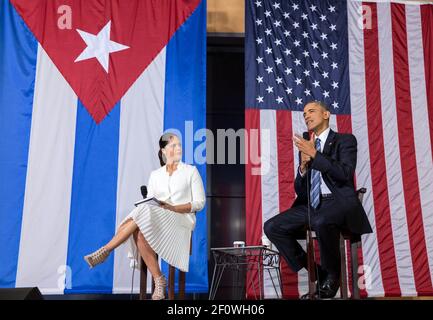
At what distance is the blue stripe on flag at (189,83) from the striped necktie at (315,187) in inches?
43.1

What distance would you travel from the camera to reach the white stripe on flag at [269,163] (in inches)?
177

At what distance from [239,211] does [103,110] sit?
4.72 ft

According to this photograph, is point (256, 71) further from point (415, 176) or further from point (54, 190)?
point (54, 190)

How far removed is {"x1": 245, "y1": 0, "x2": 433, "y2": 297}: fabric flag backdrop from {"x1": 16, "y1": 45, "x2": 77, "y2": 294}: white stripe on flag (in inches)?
57.6

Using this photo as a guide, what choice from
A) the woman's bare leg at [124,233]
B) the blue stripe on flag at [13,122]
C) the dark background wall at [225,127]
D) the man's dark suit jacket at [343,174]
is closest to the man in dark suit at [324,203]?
the man's dark suit jacket at [343,174]

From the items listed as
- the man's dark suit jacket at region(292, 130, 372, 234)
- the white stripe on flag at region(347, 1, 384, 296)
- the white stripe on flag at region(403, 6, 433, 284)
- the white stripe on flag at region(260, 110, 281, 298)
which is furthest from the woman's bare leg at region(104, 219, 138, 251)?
the white stripe on flag at region(403, 6, 433, 284)

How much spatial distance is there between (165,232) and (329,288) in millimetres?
1060

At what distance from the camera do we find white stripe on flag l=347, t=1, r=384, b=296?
14.5 feet

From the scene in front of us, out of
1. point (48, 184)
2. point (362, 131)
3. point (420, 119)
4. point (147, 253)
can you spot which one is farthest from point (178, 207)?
point (420, 119)

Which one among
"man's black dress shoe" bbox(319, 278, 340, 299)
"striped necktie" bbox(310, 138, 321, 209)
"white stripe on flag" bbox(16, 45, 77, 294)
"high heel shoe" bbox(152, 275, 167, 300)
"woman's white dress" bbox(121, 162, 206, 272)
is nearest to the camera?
"man's black dress shoe" bbox(319, 278, 340, 299)

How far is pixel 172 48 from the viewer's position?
473 centimetres

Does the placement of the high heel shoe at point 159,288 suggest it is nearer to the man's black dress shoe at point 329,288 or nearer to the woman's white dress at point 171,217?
the woman's white dress at point 171,217

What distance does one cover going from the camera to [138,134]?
14.9ft

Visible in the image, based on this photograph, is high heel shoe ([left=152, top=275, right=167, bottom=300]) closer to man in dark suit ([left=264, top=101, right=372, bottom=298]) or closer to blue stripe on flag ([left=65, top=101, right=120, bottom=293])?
man in dark suit ([left=264, top=101, right=372, bottom=298])
